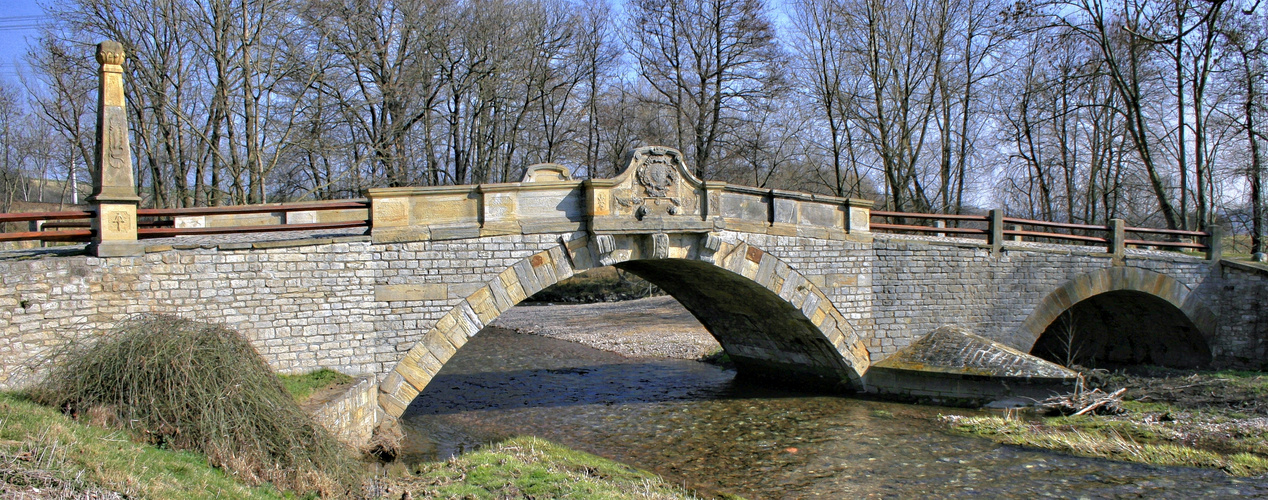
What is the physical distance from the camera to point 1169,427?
10117mm

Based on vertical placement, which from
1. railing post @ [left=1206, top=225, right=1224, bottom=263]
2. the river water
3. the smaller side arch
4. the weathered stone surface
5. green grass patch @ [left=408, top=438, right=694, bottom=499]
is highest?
railing post @ [left=1206, top=225, right=1224, bottom=263]

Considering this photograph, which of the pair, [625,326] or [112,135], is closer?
[112,135]

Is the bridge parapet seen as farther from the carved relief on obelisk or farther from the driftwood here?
the driftwood

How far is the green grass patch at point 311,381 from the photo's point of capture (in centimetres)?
853

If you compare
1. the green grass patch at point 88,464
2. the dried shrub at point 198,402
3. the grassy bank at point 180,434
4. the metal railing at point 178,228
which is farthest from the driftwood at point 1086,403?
the green grass patch at point 88,464

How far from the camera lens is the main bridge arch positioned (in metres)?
10.0

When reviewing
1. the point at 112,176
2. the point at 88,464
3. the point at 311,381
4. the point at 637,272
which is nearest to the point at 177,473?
the point at 88,464

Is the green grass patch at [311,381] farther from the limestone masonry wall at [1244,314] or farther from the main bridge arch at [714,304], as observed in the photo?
the limestone masonry wall at [1244,314]

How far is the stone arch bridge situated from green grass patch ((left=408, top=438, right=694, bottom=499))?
1688 mm

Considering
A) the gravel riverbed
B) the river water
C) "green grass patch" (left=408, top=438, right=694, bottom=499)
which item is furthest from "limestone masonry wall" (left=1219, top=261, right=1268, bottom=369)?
"green grass patch" (left=408, top=438, right=694, bottom=499)

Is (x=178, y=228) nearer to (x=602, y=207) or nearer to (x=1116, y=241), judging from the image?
(x=602, y=207)

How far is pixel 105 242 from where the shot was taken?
331 inches

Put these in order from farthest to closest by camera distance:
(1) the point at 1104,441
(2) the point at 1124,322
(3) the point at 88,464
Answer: (2) the point at 1124,322, (1) the point at 1104,441, (3) the point at 88,464

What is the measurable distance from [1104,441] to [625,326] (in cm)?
1410
